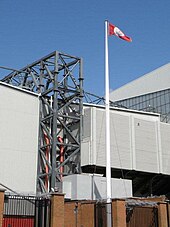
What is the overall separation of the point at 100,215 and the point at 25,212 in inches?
239

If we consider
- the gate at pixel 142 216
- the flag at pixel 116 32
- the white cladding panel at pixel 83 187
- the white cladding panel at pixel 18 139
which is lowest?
the gate at pixel 142 216

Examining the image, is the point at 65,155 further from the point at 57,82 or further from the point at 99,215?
the point at 99,215

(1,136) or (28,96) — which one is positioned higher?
(28,96)

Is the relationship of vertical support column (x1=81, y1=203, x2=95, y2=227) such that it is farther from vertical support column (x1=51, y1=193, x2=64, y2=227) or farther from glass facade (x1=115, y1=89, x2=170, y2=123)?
glass facade (x1=115, y1=89, x2=170, y2=123)

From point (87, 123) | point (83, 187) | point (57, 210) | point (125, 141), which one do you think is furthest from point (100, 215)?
point (125, 141)

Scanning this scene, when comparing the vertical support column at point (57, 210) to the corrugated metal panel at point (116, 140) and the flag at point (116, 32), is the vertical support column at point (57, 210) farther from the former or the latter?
the corrugated metal panel at point (116, 140)

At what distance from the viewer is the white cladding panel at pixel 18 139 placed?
39.6 m

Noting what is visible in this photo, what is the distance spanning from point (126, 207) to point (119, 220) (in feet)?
6.74

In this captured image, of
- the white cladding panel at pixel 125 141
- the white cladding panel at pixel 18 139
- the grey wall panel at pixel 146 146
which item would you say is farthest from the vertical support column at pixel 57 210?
the grey wall panel at pixel 146 146

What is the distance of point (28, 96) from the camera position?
4303cm

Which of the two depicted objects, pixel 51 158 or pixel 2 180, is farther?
pixel 51 158

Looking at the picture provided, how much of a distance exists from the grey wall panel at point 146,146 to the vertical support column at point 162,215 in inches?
516

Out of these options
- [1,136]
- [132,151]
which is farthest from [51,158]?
[132,151]

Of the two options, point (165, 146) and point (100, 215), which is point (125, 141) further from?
point (100, 215)
